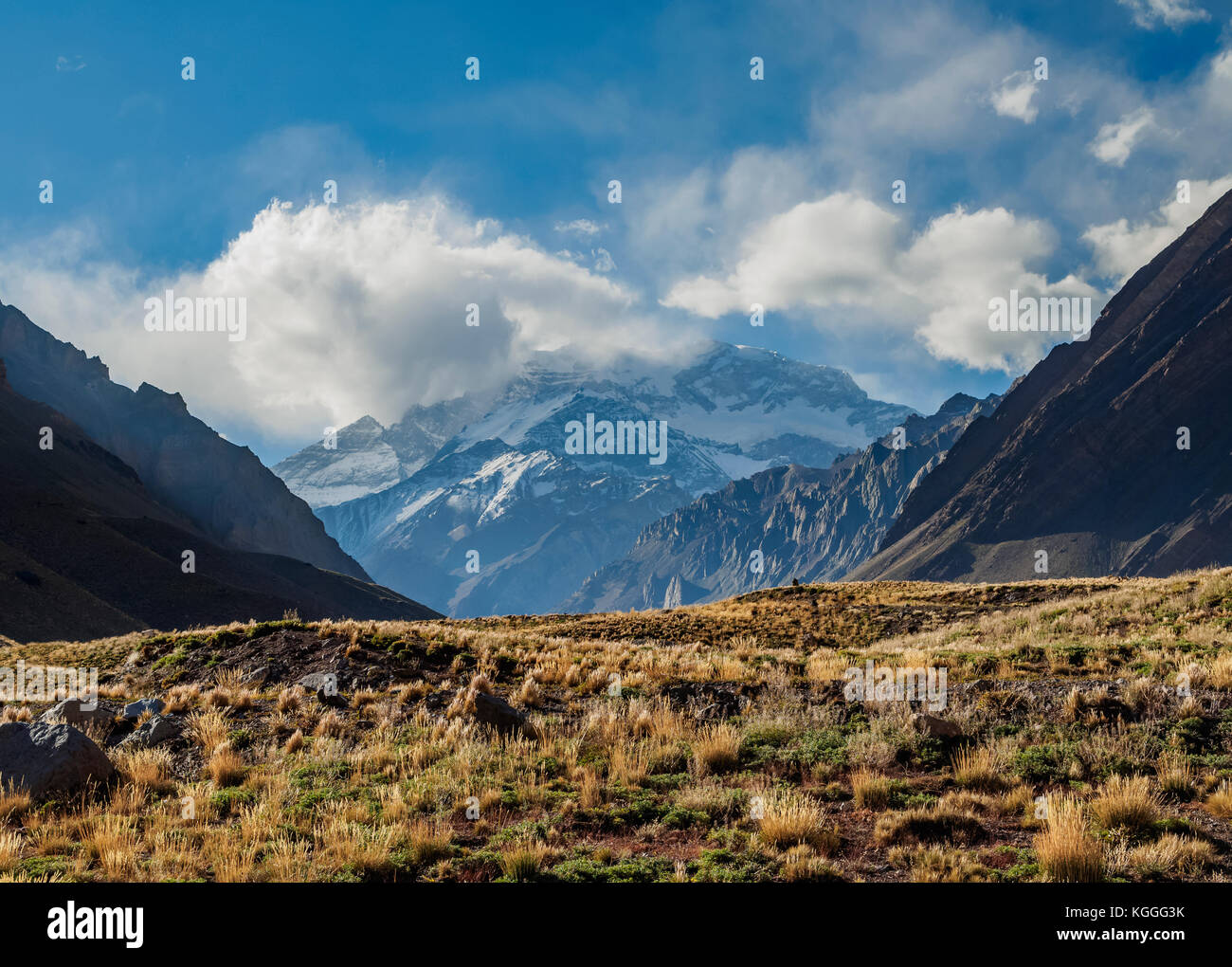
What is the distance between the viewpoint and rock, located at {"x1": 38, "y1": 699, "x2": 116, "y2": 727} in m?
14.4

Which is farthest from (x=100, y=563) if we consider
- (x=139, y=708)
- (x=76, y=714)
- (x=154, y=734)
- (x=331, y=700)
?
(x=154, y=734)

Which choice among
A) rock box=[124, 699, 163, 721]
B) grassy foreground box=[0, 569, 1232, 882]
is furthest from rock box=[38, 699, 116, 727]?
grassy foreground box=[0, 569, 1232, 882]

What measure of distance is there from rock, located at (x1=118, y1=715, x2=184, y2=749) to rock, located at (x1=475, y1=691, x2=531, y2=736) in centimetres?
553

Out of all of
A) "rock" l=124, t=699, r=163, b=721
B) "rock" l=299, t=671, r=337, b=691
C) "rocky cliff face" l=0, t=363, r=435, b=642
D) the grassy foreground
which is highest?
"rocky cliff face" l=0, t=363, r=435, b=642

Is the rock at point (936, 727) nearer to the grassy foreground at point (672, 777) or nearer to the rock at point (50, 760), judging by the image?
the grassy foreground at point (672, 777)

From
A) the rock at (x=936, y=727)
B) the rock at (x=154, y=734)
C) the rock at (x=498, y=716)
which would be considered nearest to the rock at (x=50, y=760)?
the rock at (x=154, y=734)

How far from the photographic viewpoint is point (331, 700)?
16375 millimetres

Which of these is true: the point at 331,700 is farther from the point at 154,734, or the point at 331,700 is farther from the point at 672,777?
the point at 672,777

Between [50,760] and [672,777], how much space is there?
887 cm

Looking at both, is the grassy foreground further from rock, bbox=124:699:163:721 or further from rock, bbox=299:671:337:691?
rock, bbox=124:699:163:721

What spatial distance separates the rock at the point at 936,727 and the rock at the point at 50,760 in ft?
40.9

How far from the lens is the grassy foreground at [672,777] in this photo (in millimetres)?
7844
